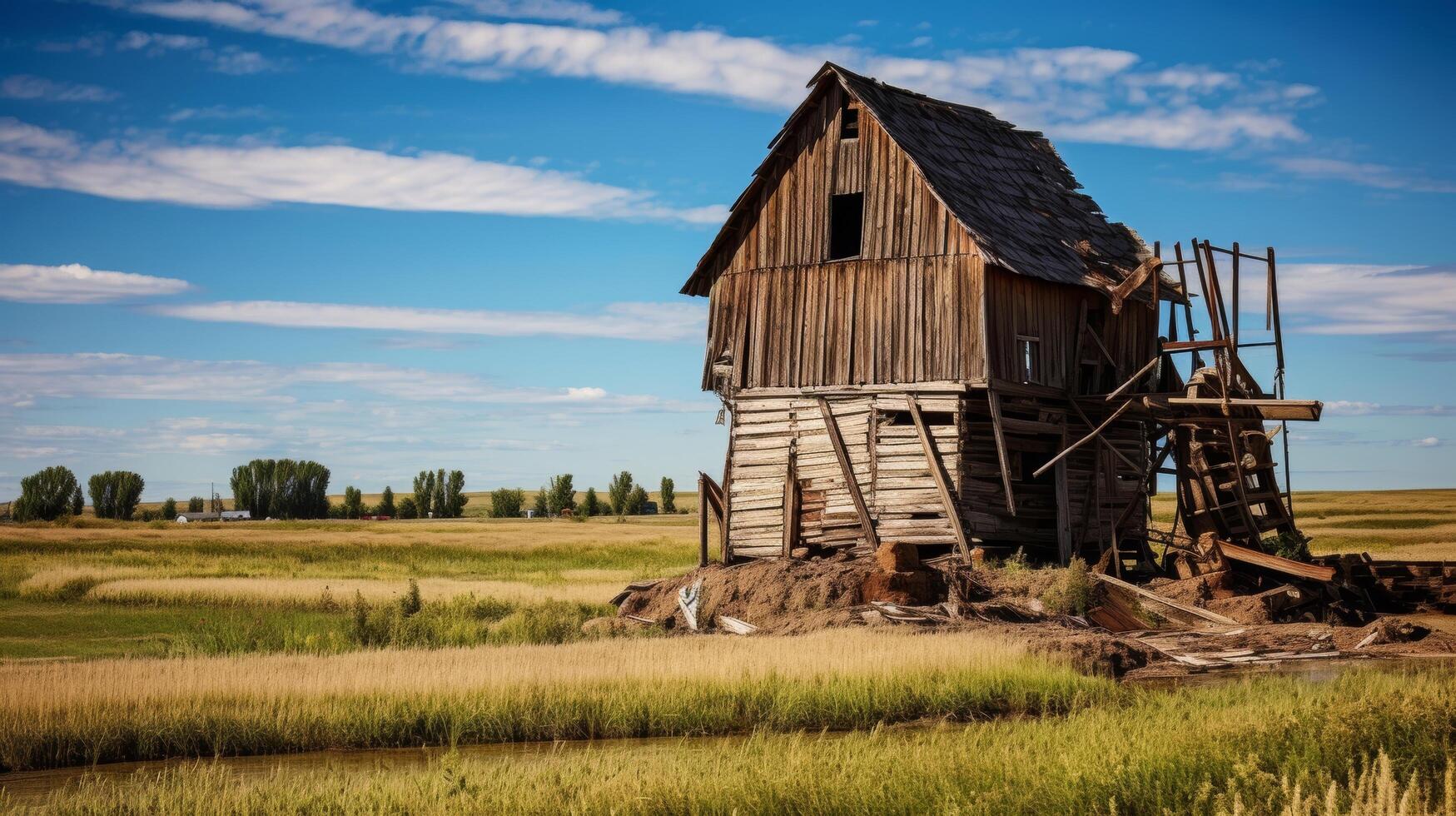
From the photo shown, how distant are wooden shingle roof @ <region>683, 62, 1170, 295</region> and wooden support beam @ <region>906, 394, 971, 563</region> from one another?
3.07 meters

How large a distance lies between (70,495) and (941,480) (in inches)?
3700

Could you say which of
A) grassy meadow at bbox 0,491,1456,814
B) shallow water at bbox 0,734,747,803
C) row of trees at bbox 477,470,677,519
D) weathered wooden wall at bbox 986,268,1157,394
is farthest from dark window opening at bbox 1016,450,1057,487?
row of trees at bbox 477,470,677,519

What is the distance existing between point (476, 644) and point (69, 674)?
6.56 metres

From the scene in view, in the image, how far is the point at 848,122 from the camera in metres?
26.4

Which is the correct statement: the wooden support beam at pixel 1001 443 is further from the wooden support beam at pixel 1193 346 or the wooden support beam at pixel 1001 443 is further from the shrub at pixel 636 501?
the shrub at pixel 636 501

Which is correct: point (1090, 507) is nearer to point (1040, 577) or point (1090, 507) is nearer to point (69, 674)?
point (1040, 577)

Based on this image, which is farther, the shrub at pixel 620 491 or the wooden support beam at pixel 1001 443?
the shrub at pixel 620 491

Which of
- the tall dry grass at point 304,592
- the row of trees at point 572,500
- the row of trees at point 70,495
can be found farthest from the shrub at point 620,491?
the tall dry grass at point 304,592

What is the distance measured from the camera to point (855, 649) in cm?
1698

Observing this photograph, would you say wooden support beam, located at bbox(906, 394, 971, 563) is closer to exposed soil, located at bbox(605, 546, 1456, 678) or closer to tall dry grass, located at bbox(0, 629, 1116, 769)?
exposed soil, located at bbox(605, 546, 1456, 678)

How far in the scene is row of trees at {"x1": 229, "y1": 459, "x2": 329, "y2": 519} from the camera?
11444 cm

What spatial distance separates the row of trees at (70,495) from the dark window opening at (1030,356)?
8441 cm

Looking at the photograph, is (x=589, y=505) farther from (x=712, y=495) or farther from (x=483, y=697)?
(x=483, y=697)

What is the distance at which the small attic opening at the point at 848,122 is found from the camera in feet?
86.0
